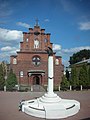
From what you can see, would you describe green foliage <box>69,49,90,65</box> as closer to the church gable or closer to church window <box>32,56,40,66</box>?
the church gable

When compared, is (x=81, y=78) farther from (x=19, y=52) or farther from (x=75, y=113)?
(x=75, y=113)

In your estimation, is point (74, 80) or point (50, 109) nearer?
point (50, 109)

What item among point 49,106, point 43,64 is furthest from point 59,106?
point 43,64

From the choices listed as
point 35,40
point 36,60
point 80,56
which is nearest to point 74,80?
point 36,60

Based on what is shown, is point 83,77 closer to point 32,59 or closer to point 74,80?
point 74,80

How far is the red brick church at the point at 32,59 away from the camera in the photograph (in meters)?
34.5

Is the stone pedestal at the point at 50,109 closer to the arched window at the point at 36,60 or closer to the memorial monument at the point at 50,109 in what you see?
the memorial monument at the point at 50,109

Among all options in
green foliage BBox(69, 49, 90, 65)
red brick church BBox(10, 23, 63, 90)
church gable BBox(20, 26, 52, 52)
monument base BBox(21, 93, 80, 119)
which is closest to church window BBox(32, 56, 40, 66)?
red brick church BBox(10, 23, 63, 90)

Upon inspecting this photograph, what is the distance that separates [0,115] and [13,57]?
24122 mm

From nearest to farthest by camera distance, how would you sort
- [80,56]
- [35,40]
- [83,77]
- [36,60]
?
[83,77]
[35,40]
[36,60]
[80,56]

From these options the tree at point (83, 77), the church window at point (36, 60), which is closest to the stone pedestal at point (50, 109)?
the tree at point (83, 77)

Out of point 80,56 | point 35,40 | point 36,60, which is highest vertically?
point 35,40

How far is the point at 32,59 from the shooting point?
35.1m

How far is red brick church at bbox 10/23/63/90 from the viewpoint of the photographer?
3447 centimetres
